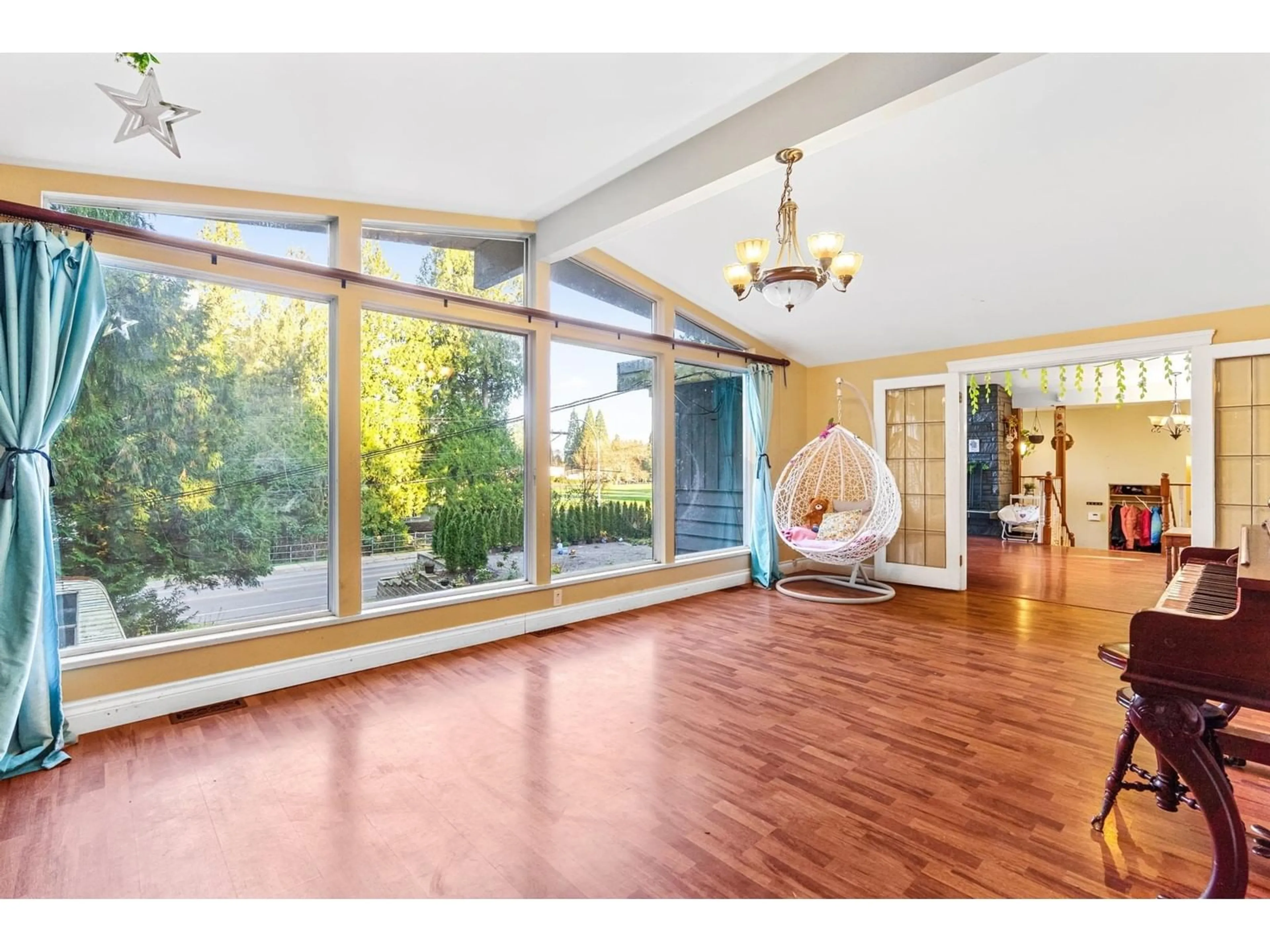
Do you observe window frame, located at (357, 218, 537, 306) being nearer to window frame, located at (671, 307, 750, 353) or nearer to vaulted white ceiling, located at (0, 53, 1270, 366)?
vaulted white ceiling, located at (0, 53, 1270, 366)

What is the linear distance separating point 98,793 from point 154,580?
3.52 feet

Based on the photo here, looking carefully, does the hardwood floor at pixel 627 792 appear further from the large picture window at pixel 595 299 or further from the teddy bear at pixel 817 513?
the large picture window at pixel 595 299

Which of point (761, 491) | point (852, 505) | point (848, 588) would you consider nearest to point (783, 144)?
point (761, 491)

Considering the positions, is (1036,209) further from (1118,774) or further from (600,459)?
(600,459)

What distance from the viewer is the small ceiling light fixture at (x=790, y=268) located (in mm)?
2660

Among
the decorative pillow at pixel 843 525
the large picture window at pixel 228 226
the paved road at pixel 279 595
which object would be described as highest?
the large picture window at pixel 228 226

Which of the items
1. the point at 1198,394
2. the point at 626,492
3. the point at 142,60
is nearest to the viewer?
the point at 142,60

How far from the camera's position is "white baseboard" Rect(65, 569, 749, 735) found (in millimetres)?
2604

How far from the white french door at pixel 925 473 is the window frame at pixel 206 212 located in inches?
191

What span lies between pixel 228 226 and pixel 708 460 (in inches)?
157

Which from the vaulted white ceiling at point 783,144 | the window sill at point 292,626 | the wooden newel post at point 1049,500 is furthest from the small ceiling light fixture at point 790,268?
the wooden newel post at point 1049,500

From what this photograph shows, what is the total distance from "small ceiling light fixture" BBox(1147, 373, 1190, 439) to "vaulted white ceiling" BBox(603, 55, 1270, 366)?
461 cm

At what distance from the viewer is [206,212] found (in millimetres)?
2971

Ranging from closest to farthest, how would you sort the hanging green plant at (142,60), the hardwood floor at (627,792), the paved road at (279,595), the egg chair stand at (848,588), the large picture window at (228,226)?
the hanging green plant at (142,60), the hardwood floor at (627,792), the large picture window at (228,226), the paved road at (279,595), the egg chair stand at (848,588)
